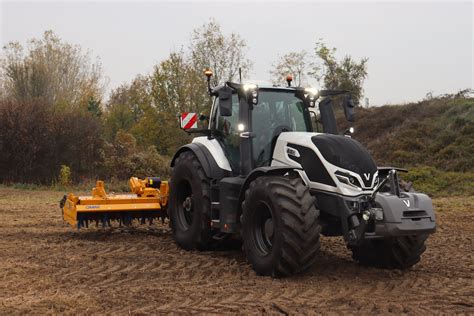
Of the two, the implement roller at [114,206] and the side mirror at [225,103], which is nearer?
the side mirror at [225,103]

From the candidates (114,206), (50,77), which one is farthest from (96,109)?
(114,206)

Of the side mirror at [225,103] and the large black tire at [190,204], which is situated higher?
the side mirror at [225,103]

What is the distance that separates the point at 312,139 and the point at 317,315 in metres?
2.30

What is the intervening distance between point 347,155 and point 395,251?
4.09 ft

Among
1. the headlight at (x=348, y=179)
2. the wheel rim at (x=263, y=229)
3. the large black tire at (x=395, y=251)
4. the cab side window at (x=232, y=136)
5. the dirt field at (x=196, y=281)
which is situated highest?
the cab side window at (x=232, y=136)

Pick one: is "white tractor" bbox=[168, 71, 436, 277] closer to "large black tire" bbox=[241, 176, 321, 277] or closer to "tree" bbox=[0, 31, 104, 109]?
"large black tire" bbox=[241, 176, 321, 277]

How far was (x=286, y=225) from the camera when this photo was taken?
577 cm

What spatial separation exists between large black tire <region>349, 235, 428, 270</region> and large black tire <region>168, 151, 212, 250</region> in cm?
214

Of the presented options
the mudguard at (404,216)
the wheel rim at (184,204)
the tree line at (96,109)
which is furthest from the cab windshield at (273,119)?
the tree line at (96,109)

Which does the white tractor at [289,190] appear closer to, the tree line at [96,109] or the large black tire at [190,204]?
the large black tire at [190,204]

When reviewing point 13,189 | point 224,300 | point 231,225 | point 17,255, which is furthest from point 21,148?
point 224,300

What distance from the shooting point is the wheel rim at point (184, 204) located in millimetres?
8289

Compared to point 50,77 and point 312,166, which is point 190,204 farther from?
point 50,77

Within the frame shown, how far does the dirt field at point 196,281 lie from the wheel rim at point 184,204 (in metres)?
0.41
